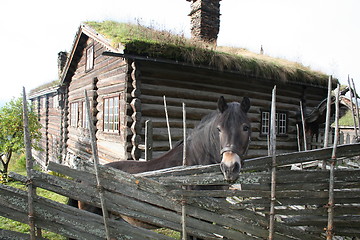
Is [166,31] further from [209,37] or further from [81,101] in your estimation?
[81,101]

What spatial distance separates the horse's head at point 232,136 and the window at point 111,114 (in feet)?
19.4

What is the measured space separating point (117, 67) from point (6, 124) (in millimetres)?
8121

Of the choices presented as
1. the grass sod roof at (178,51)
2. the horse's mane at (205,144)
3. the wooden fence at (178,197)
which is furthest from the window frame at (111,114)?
the wooden fence at (178,197)

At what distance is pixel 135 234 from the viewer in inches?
97.7

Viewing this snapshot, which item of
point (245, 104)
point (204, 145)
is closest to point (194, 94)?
point (204, 145)

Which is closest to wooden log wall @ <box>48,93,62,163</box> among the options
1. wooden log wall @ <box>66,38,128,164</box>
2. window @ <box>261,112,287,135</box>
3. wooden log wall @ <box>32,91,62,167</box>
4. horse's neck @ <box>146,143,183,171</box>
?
wooden log wall @ <box>32,91,62,167</box>

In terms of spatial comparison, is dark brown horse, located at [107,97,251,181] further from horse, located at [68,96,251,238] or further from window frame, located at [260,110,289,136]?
window frame, located at [260,110,289,136]

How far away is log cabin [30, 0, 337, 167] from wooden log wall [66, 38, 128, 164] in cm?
4

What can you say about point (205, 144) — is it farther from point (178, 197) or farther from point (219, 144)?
point (178, 197)


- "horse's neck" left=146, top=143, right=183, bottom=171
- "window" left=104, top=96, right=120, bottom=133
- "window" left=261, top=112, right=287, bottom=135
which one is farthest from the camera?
"window" left=261, top=112, right=287, bottom=135

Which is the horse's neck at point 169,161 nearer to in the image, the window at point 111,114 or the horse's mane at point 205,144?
the horse's mane at point 205,144

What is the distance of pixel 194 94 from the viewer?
7.99 metres

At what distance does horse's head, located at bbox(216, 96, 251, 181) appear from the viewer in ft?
7.07

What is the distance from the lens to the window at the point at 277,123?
10.1 meters
